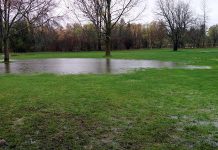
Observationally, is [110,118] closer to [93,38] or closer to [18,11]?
[18,11]

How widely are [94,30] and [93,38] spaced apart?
20.0ft

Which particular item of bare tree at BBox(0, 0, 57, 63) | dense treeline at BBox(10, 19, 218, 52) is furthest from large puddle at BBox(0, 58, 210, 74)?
dense treeline at BBox(10, 19, 218, 52)

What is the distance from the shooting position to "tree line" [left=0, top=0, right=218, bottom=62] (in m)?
27.7

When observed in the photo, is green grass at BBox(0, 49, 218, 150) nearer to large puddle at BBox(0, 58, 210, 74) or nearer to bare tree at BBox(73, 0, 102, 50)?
large puddle at BBox(0, 58, 210, 74)

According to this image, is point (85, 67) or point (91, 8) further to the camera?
point (91, 8)

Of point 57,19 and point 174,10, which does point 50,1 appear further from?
point 174,10

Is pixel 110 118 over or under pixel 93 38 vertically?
under

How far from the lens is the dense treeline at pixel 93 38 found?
205ft

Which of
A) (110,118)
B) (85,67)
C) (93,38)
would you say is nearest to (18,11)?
(85,67)

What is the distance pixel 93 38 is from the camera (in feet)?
220

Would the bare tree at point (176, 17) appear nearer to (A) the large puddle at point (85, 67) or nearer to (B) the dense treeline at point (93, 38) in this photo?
(B) the dense treeline at point (93, 38)

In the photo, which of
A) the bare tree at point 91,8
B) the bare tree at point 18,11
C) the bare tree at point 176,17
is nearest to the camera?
the bare tree at point 18,11

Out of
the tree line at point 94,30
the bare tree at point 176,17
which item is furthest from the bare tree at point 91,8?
the bare tree at point 176,17

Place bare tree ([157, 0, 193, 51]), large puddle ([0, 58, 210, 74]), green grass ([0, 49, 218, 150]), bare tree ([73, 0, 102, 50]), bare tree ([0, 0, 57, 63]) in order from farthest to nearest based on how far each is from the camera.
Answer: bare tree ([157, 0, 193, 51]) → bare tree ([73, 0, 102, 50]) → bare tree ([0, 0, 57, 63]) → large puddle ([0, 58, 210, 74]) → green grass ([0, 49, 218, 150])
